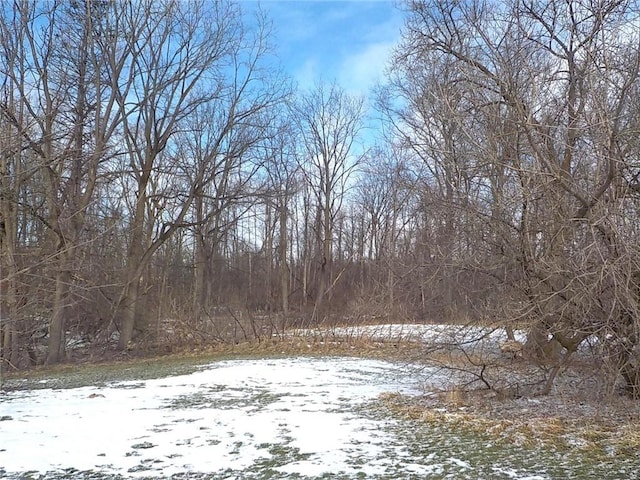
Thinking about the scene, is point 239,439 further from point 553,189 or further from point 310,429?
point 553,189

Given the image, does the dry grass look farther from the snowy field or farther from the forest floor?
the snowy field

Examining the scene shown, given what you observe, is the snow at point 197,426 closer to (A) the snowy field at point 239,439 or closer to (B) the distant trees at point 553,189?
(A) the snowy field at point 239,439

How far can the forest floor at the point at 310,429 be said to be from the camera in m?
4.21

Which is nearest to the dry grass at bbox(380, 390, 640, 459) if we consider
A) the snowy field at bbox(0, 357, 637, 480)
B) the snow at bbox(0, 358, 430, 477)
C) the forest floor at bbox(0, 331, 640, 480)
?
the forest floor at bbox(0, 331, 640, 480)

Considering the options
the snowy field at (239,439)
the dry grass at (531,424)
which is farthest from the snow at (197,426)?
the dry grass at (531,424)

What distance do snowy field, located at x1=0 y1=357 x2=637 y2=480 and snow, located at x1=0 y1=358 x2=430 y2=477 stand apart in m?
0.01

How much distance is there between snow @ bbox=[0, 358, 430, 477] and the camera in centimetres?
438

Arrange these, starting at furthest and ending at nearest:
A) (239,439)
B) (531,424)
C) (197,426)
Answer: (197,426) < (531,424) < (239,439)

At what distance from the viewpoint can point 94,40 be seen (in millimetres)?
13883

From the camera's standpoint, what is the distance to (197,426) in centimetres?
559

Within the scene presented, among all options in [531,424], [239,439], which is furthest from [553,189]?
[239,439]

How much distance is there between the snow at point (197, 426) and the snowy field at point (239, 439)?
0.03 ft

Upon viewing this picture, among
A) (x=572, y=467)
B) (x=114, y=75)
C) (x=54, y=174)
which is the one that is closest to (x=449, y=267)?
(x=572, y=467)

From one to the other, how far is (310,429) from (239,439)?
0.74m
